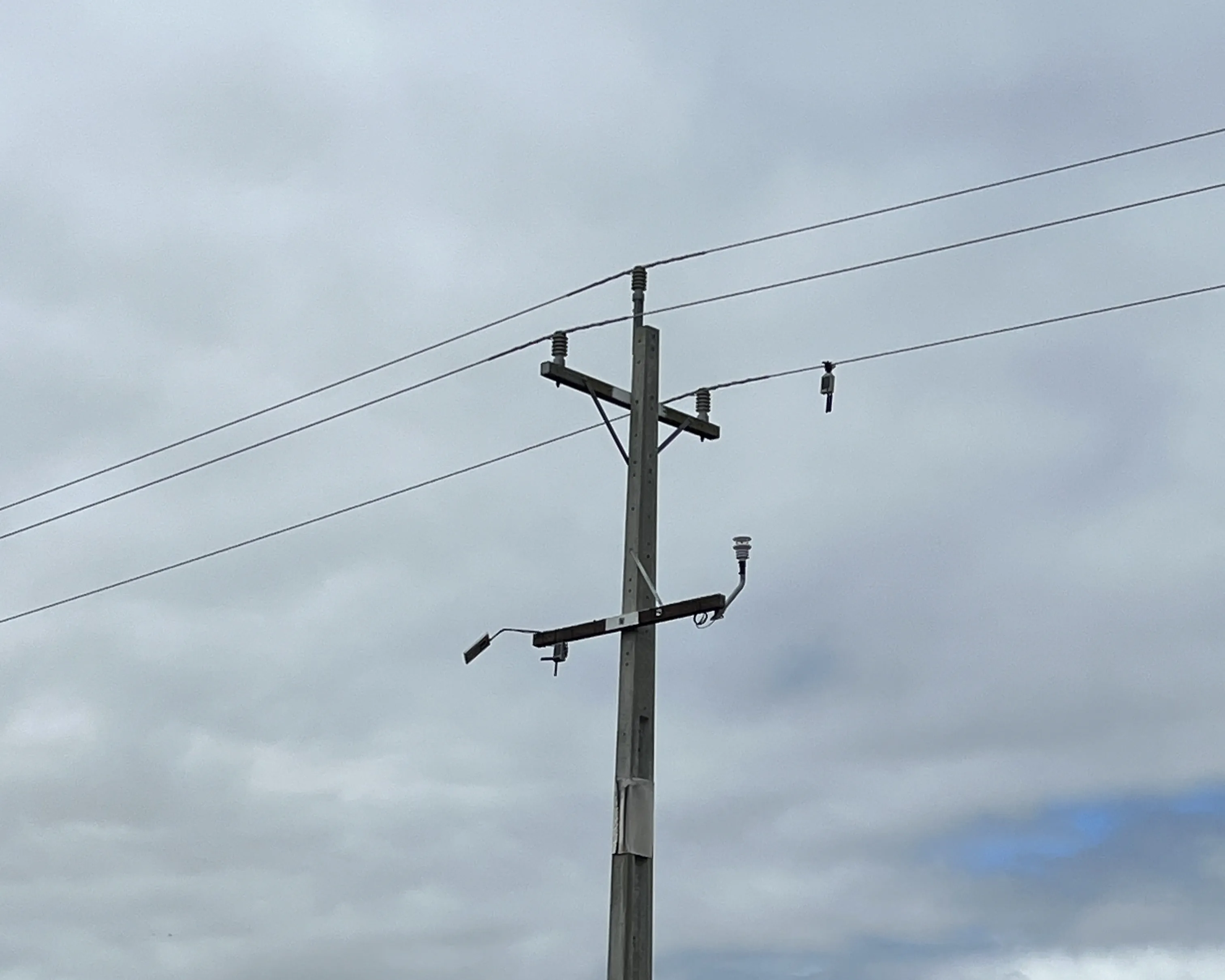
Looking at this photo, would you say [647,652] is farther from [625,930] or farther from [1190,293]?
[1190,293]

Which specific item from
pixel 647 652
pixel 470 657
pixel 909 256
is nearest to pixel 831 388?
pixel 909 256

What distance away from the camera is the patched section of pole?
1844cm

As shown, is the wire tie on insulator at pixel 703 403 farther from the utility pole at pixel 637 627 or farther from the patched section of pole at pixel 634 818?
the patched section of pole at pixel 634 818

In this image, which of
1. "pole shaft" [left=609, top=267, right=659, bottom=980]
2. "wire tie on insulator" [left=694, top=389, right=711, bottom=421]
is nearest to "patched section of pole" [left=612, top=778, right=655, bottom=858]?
"pole shaft" [left=609, top=267, right=659, bottom=980]

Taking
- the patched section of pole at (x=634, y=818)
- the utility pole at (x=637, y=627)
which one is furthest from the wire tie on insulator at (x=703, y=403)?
the patched section of pole at (x=634, y=818)


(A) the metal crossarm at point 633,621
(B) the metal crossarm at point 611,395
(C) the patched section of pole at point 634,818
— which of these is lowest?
(C) the patched section of pole at point 634,818

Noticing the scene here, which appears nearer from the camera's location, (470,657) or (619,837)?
(619,837)

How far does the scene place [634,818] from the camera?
18.5m

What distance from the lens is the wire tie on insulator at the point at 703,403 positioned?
68.0 ft

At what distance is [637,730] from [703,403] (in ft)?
12.5

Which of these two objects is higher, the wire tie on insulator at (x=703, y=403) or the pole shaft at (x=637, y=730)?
the wire tie on insulator at (x=703, y=403)

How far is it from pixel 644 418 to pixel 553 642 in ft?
7.87

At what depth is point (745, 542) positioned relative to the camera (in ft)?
61.7

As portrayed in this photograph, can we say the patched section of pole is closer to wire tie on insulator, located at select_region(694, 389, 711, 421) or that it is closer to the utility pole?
the utility pole
